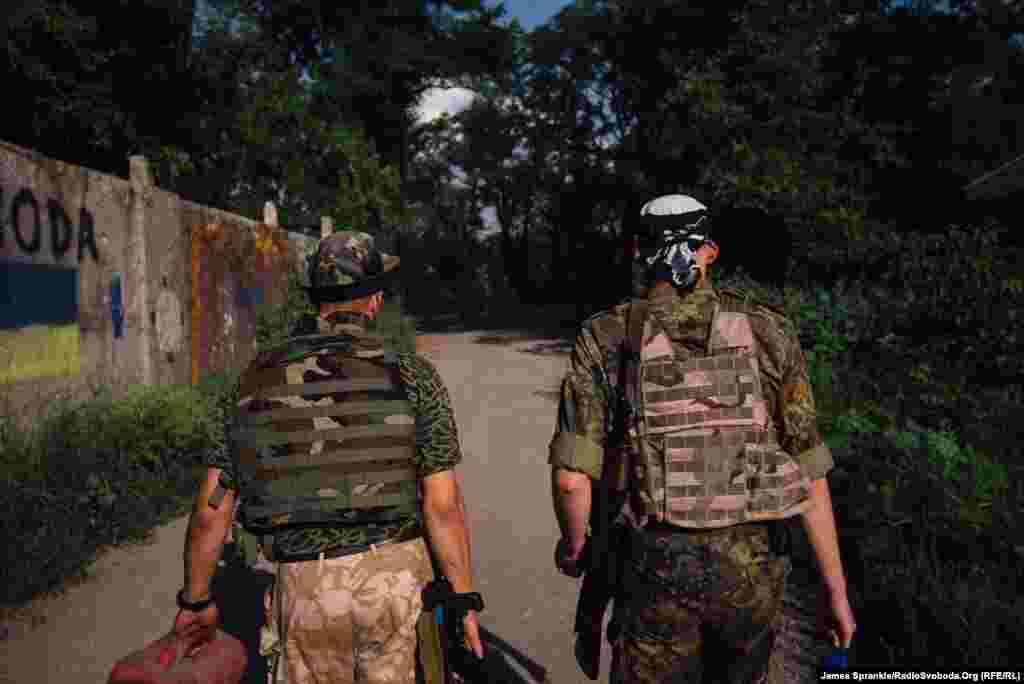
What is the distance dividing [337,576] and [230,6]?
81.4 feet

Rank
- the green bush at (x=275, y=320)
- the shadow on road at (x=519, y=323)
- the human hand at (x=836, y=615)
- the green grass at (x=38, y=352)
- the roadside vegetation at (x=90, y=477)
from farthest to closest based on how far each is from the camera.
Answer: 1. the shadow on road at (x=519, y=323)
2. the green bush at (x=275, y=320)
3. the green grass at (x=38, y=352)
4. the roadside vegetation at (x=90, y=477)
5. the human hand at (x=836, y=615)

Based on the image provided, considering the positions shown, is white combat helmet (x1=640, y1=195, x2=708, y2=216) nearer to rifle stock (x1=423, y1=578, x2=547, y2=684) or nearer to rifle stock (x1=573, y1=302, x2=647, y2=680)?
rifle stock (x1=573, y1=302, x2=647, y2=680)

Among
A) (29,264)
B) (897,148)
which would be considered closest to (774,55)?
(897,148)

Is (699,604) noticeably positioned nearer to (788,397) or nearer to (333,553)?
(788,397)

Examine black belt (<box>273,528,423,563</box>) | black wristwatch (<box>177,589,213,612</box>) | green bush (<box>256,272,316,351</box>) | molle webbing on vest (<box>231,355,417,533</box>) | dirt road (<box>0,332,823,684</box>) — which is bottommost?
dirt road (<box>0,332,823,684</box>)

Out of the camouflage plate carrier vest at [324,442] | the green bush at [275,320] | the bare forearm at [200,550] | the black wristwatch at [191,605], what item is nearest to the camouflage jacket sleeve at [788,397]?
the camouflage plate carrier vest at [324,442]

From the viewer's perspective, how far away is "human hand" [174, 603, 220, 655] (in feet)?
6.57

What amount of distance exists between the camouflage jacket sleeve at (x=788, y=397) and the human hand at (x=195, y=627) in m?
1.69

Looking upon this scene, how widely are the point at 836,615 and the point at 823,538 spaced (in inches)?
8.6

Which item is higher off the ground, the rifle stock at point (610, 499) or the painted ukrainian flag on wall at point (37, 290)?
the painted ukrainian flag on wall at point (37, 290)

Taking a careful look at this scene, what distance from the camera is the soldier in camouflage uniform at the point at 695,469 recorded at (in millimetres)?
1972

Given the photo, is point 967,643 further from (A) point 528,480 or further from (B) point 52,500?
(B) point 52,500

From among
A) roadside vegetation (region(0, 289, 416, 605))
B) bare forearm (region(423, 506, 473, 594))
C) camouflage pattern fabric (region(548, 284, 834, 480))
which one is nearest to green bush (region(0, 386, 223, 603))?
roadside vegetation (region(0, 289, 416, 605))

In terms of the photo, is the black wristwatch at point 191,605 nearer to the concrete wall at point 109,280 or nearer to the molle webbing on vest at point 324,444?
the molle webbing on vest at point 324,444
